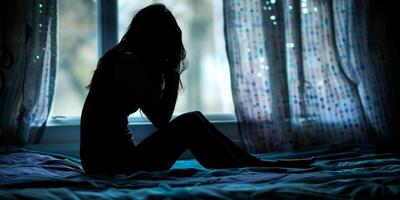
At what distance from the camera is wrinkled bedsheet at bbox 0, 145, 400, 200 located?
38.6 inches

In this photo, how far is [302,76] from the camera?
7.79 feet

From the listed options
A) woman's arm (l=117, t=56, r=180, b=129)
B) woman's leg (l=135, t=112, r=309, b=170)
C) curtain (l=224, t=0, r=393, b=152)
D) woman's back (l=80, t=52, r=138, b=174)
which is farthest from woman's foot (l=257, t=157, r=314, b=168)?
curtain (l=224, t=0, r=393, b=152)

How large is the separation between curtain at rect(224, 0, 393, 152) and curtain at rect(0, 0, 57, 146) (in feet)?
3.32

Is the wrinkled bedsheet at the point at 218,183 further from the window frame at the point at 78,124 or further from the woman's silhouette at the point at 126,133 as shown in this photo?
the window frame at the point at 78,124

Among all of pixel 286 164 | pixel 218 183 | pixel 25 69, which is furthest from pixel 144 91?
pixel 25 69

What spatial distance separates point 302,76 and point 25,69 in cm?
152

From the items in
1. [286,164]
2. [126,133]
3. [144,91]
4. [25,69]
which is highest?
[25,69]

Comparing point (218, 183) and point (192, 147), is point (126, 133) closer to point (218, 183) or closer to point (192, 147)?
point (192, 147)

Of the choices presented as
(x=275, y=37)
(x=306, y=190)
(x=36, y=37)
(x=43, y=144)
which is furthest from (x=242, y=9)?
(x=306, y=190)

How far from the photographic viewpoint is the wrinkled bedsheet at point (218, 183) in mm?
979

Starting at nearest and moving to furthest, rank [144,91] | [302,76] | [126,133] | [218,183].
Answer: [218,183], [144,91], [126,133], [302,76]

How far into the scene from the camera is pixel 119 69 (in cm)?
142

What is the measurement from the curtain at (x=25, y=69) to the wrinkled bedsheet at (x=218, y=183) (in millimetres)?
556

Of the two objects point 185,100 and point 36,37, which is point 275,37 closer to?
point 185,100
